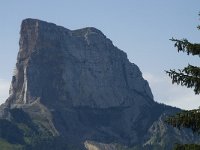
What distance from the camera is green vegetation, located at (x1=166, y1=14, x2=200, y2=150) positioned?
24.1 m

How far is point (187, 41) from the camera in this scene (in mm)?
25812

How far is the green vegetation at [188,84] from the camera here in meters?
24.1

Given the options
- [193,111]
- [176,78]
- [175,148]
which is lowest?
[175,148]

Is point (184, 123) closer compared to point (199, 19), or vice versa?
point (184, 123)

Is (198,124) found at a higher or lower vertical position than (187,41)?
lower

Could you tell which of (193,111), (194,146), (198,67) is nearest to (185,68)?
(198,67)

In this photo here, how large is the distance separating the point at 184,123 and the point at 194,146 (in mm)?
1313

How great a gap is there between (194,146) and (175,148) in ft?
3.58

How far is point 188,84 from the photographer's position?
25.0m

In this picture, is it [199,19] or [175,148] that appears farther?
[199,19]

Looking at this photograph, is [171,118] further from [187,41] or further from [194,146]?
[187,41]

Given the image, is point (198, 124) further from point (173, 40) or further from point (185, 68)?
point (173, 40)

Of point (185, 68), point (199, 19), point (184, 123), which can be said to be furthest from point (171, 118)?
point (199, 19)

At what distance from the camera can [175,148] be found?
24.3 m
